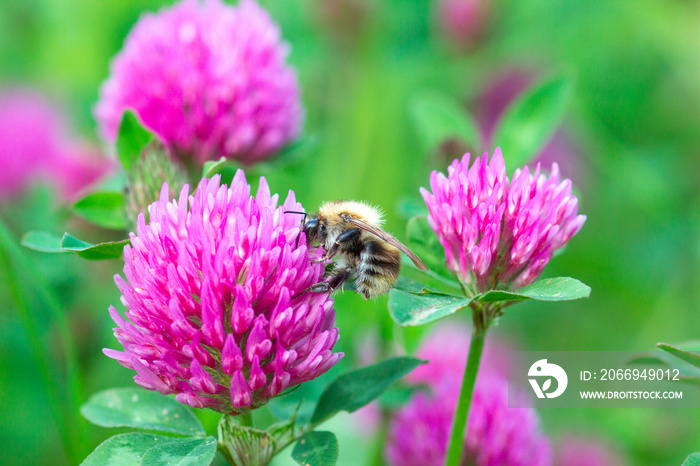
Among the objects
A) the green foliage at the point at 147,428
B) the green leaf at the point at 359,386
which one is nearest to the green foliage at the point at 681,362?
the green leaf at the point at 359,386

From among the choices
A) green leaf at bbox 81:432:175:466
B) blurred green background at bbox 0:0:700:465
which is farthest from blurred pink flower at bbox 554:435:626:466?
green leaf at bbox 81:432:175:466

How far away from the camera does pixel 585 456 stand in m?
2.45

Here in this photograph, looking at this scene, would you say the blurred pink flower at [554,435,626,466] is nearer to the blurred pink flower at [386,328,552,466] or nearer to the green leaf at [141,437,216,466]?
the blurred pink flower at [386,328,552,466]

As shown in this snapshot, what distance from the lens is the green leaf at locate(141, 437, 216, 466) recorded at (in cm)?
108

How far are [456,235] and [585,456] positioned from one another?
1521 mm

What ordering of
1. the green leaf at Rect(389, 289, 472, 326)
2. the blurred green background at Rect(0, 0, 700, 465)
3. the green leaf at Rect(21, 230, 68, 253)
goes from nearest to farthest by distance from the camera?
the green leaf at Rect(389, 289, 472, 326), the green leaf at Rect(21, 230, 68, 253), the blurred green background at Rect(0, 0, 700, 465)

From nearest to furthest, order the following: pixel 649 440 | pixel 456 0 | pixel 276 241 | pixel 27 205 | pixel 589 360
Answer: pixel 276 241 < pixel 589 360 < pixel 649 440 < pixel 27 205 < pixel 456 0

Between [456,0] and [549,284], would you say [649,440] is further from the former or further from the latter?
[456,0]

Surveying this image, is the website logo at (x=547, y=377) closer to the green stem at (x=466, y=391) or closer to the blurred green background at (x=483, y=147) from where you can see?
the green stem at (x=466, y=391)

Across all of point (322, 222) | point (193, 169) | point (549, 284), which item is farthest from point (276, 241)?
point (193, 169)

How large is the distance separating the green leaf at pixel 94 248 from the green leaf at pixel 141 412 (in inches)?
9.9

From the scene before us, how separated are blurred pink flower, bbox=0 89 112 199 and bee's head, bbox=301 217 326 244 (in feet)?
5.91

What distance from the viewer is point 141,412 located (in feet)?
4.39

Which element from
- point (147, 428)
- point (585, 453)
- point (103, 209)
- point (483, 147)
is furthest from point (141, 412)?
point (483, 147)
